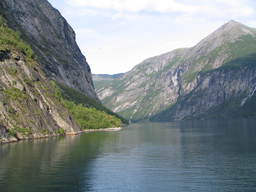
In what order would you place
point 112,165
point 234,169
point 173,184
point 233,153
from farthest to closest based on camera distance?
1. point 233,153
2. point 112,165
3. point 234,169
4. point 173,184

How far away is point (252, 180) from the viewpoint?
311 feet

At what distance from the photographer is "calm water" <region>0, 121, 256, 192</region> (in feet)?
295

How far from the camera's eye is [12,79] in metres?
197

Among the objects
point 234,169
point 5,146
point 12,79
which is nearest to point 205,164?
point 234,169

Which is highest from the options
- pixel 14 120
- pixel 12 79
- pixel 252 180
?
pixel 12 79

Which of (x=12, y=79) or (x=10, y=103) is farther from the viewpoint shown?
(x=12, y=79)

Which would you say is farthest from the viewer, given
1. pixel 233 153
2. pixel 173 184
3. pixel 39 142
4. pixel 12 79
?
pixel 12 79

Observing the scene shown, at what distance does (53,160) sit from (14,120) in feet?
195

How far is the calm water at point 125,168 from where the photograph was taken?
89.9 metres

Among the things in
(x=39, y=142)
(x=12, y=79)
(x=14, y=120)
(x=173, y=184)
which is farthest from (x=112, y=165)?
(x=12, y=79)

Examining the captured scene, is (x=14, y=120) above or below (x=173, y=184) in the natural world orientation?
above

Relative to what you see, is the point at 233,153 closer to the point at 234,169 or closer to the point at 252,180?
the point at 234,169

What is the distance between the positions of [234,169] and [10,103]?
10090cm

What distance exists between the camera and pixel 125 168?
11338cm
